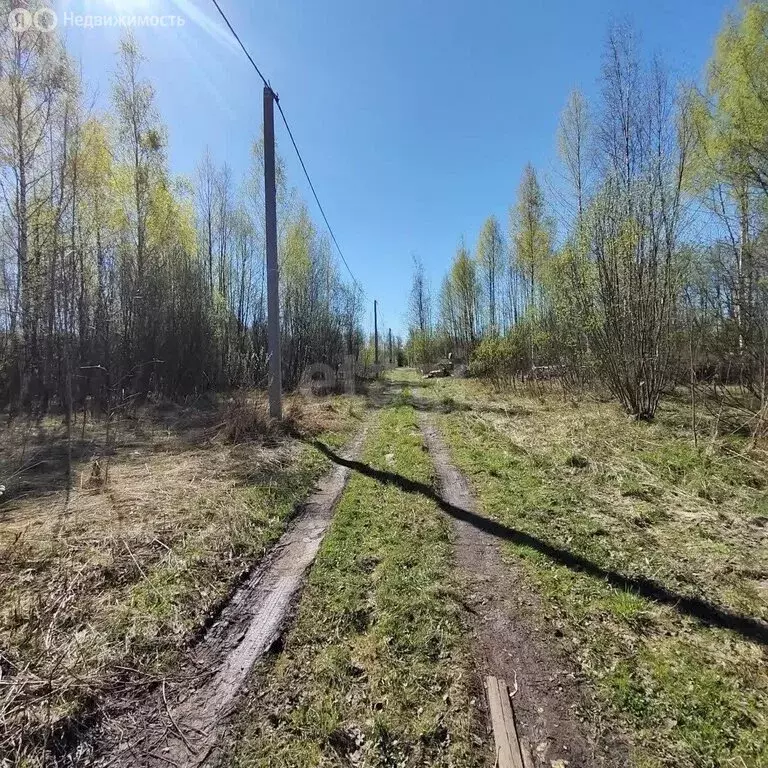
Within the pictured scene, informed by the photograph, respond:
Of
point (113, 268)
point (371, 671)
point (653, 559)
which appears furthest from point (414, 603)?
point (113, 268)

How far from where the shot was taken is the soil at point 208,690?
181 centimetres

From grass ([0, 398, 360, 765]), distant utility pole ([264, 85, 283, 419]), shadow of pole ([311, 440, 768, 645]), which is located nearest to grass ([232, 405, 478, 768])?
shadow of pole ([311, 440, 768, 645])

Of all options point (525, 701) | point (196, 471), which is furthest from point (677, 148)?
point (196, 471)

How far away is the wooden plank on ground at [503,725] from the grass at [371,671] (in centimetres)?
12

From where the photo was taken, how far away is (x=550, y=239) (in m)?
19.2

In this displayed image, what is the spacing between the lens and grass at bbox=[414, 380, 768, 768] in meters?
1.90

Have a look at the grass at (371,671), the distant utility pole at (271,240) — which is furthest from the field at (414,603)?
the distant utility pole at (271,240)

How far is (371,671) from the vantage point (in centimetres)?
225

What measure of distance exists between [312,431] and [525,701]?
729 cm

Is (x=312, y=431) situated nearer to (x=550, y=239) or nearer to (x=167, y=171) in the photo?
(x=167, y=171)

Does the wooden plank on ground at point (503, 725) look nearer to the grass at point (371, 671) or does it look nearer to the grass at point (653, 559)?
the grass at point (371, 671)

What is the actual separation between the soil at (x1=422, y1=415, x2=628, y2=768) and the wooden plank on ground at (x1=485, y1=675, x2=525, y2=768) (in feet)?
0.12

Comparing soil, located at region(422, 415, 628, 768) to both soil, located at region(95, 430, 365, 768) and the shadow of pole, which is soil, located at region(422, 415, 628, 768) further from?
soil, located at region(95, 430, 365, 768)

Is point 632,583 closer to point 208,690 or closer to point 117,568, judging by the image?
point 208,690
